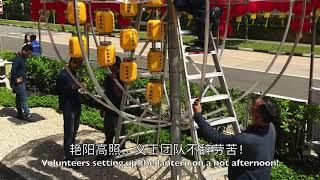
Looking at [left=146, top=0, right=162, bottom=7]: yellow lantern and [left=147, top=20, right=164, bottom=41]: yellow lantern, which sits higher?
[left=146, top=0, right=162, bottom=7]: yellow lantern

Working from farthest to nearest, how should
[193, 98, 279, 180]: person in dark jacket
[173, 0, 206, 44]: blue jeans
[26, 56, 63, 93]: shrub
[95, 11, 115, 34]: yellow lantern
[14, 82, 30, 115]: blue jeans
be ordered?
[26, 56, 63, 93]: shrub, [14, 82, 30, 115]: blue jeans, [95, 11, 115, 34]: yellow lantern, [173, 0, 206, 44]: blue jeans, [193, 98, 279, 180]: person in dark jacket

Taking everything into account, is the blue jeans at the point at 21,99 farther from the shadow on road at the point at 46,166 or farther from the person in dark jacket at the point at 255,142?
the person in dark jacket at the point at 255,142

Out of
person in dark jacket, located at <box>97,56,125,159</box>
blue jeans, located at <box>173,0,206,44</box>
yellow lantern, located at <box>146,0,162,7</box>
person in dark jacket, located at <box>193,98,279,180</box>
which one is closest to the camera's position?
person in dark jacket, located at <box>193,98,279,180</box>

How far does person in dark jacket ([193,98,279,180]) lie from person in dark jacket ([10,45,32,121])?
6.47 metres

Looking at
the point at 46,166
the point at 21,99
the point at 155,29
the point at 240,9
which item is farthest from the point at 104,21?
the point at 21,99

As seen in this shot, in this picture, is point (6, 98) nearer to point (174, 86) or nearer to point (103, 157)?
point (103, 157)

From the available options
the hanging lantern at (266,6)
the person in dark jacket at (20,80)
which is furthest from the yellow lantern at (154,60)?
the person in dark jacket at (20,80)

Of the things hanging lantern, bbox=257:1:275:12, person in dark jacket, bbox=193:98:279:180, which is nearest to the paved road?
hanging lantern, bbox=257:1:275:12

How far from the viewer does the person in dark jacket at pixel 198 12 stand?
226 inches

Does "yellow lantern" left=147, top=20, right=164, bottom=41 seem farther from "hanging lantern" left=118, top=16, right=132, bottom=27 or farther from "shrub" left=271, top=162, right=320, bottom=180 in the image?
"shrub" left=271, top=162, right=320, bottom=180

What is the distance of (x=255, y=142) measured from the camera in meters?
4.61

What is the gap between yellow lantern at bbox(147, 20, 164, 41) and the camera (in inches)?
239

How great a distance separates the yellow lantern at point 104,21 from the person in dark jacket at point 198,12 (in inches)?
36.6

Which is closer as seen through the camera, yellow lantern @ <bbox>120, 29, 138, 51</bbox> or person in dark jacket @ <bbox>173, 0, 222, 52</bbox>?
person in dark jacket @ <bbox>173, 0, 222, 52</bbox>
